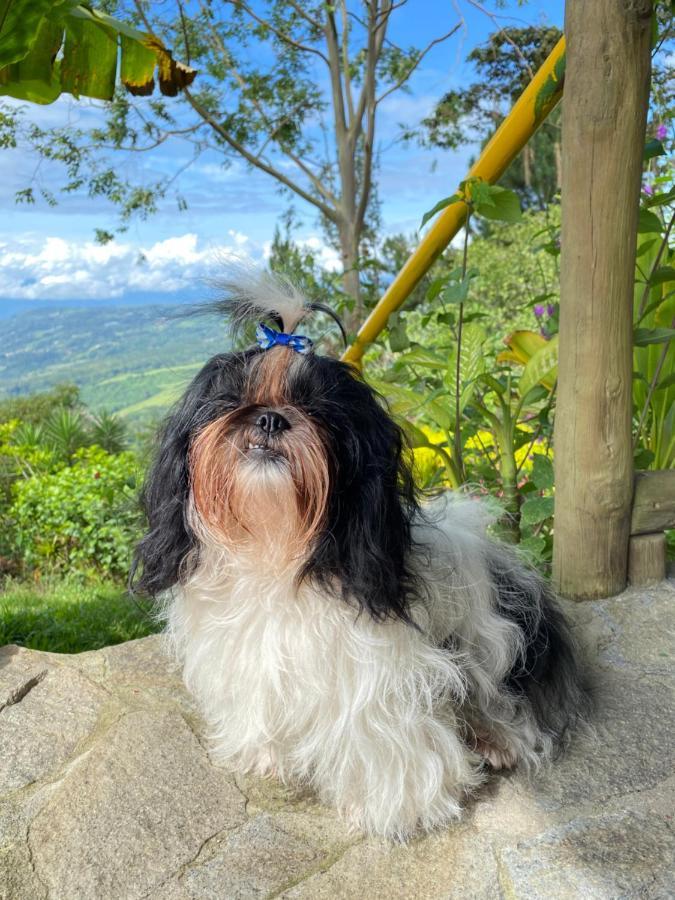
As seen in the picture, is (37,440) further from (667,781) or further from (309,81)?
(667,781)

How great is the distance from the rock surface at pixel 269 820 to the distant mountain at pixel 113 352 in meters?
0.92

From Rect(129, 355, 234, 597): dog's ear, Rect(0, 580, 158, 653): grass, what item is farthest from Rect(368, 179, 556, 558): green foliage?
Rect(0, 580, 158, 653): grass

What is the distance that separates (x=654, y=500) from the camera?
2590 millimetres

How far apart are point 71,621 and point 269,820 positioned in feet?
5.90

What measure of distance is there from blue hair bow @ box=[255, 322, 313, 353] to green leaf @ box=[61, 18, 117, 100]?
1.89m

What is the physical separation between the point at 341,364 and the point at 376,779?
0.95 metres

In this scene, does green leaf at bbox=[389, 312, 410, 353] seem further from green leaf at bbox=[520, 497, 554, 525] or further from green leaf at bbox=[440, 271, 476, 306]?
green leaf at bbox=[520, 497, 554, 525]

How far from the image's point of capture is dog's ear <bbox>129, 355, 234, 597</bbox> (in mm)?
1800

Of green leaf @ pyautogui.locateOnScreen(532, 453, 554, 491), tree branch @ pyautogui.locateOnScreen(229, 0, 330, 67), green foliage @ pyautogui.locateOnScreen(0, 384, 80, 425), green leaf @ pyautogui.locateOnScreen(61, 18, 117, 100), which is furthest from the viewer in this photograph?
green foliage @ pyautogui.locateOnScreen(0, 384, 80, 425)

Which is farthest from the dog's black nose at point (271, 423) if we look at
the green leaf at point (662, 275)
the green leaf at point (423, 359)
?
the green leaf at point (662, 275)

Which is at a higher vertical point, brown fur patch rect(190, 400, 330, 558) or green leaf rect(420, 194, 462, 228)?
green leaf rect(420, 194, 462, 228)

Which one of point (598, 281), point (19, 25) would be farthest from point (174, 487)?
point (19, 25)

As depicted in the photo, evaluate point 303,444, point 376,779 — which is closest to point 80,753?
point 376,779

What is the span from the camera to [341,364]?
6.00 ft
